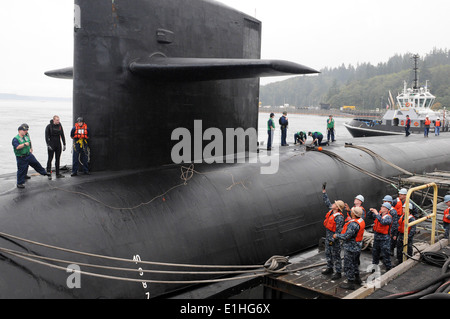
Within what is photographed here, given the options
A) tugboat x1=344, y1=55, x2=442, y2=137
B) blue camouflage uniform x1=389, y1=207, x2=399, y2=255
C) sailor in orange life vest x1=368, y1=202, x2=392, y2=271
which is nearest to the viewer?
sailor in orange life vest x1=368, y1=202, x2=392, y2=271

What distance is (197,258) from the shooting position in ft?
21.2

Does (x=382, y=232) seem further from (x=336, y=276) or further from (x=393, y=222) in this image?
(x=336, y=276)

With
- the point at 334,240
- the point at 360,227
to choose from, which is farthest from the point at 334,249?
the point at 360,227

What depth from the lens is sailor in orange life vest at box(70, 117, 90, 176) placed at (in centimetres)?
675

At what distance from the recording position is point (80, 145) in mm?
6879

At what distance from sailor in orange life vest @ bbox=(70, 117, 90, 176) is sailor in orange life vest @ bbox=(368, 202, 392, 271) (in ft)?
15.3

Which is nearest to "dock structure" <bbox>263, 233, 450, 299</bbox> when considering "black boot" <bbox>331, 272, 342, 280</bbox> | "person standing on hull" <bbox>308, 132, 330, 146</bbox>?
"black boot" <bbox>331, 272, 342, 280</bbox>

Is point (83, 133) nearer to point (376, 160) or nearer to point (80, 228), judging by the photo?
point (80, 228)

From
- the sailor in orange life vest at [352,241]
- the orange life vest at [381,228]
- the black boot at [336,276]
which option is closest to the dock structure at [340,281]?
the black boot at [336,276]

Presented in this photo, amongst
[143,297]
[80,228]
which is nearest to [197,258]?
[143,297]

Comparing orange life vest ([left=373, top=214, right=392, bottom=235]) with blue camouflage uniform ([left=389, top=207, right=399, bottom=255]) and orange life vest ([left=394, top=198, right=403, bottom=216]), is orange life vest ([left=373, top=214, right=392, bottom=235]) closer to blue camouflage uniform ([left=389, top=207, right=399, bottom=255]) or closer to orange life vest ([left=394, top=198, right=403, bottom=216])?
blue camouflage uniform ([left=389, top=207, right=399, bottom=255])

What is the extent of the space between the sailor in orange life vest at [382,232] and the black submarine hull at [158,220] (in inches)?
66.4

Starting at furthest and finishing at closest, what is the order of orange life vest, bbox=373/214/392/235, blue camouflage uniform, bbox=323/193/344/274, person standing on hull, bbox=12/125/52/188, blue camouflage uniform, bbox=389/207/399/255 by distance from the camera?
blue camouflage uniform, bbox=389/207/399/255 < orange life vest, bbox=373/214/392/235 < blue camouflage uniform, bbox=323/193/344/274 < person standing on hull, bbox=12/125/52/188
